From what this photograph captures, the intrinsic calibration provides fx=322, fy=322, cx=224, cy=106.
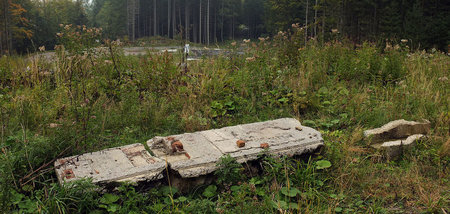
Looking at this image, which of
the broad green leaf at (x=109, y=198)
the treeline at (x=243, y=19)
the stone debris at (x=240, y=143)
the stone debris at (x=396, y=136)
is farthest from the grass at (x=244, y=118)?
the treeline at (x=243, y=19)

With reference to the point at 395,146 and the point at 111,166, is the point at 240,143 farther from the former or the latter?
the point at 395,146

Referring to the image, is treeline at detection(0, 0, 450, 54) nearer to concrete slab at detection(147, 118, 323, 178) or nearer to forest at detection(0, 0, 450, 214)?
forest at detection(0, 0, 450, 214)

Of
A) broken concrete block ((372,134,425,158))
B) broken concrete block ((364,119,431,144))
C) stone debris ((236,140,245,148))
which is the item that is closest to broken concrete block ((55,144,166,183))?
stone debris ((236,140,245,148))

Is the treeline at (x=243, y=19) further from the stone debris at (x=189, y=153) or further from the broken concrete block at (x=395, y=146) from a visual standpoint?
the broken concrete block at (x=395, y=146)

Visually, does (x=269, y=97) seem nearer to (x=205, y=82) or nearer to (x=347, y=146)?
(x=205, y=82)

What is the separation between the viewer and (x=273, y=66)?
608 centimetres

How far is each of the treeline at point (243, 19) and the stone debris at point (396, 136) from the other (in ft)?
11.4

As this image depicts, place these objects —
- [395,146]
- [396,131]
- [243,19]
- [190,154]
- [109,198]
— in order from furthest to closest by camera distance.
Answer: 1. [243,19]
2. [396,131]
3. [395,146]
4. [190,154]
5. [109,198]

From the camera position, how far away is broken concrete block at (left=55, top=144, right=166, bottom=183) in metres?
2.76

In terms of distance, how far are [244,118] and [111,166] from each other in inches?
92.6

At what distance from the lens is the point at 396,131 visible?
434 cm

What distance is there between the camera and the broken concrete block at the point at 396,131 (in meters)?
4.23

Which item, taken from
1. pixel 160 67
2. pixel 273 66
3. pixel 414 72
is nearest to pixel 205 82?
pixel 160 67

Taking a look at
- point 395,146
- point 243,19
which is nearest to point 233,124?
point 395,146
